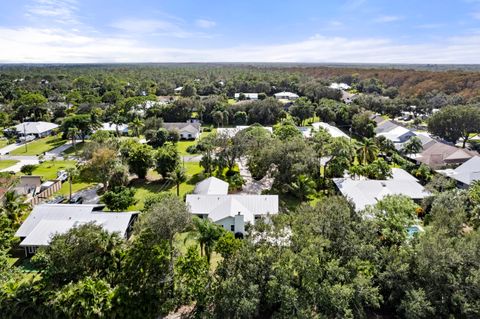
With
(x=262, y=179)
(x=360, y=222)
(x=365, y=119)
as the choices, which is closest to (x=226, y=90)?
(x=365, y=119)

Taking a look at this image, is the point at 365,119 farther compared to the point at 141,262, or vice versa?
the point at 365,119

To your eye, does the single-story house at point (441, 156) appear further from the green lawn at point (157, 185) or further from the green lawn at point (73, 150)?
the green lawn at point (73, 150)

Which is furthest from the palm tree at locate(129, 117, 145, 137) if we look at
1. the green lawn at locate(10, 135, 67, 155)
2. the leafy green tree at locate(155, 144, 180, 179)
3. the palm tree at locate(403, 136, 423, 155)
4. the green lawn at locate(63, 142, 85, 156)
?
the palm tree at locate(403, 136, 423, 155)

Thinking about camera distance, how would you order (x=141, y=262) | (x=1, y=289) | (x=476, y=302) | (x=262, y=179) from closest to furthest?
(x=476, y=302), (x=1, y=289), (x=141, y=262), (x=262, y=179)

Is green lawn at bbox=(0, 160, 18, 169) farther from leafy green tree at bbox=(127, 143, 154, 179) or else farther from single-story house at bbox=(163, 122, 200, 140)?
single-story house at bbox=(163, 122, 200, 140)

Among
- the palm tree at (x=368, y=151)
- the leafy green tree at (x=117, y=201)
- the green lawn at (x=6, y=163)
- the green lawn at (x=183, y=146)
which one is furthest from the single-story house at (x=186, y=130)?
the palm tree at (x=368, y=151)

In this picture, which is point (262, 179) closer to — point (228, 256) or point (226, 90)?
point (228, 256)

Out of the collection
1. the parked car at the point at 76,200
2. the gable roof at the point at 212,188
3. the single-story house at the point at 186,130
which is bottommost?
the parked car at the point at 76,200
